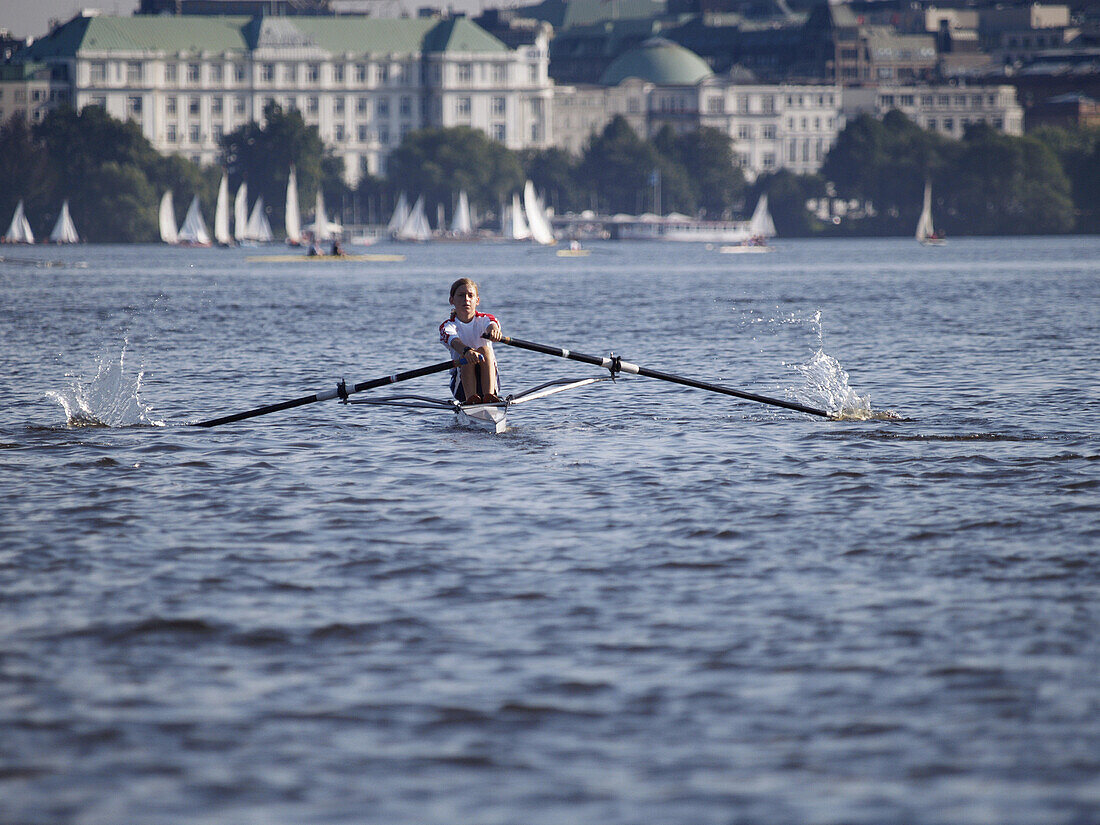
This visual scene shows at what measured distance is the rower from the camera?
2122cm

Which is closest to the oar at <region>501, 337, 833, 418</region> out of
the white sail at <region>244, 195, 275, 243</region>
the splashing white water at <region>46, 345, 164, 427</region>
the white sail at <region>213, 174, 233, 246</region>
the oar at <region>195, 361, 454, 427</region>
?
the oar at <region>195, 361, 454, 427</region>

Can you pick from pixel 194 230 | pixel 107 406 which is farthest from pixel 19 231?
pixel 107 406

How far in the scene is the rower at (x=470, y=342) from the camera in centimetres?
2122

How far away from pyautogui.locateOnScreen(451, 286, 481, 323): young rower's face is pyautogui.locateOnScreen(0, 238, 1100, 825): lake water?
1.66 metres

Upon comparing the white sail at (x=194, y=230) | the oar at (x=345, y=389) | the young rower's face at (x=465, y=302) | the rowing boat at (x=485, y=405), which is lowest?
the rowing boat at (x=485, y=405)

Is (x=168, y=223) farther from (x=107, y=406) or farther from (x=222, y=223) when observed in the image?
(x=107, y=406)

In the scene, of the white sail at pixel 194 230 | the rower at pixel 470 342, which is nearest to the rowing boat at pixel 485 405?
the rower at pixel 470 342

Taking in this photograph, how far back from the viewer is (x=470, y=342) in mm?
21656

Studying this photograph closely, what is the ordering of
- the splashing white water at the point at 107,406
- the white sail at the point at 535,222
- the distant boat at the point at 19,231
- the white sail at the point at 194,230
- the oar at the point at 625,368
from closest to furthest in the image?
the oar at the point at 625,368 → the splashing white water at the point at 107,406 → the white sail at the point at 194,230 → the distant boat at the point at 19,231 → the white sail at the point at 535,222

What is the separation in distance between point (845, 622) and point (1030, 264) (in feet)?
336

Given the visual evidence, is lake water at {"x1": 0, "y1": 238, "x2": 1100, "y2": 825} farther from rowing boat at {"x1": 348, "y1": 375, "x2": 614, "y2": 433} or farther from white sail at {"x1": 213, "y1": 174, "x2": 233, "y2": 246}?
white sail at {"x1": 213, "y1": 174, "x2": 233, "y2": 246}

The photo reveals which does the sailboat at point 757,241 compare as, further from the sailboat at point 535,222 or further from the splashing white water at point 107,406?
the splashing white water at point 107,406

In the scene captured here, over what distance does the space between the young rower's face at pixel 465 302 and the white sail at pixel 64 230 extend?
172 m

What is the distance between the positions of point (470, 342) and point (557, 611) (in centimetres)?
956
